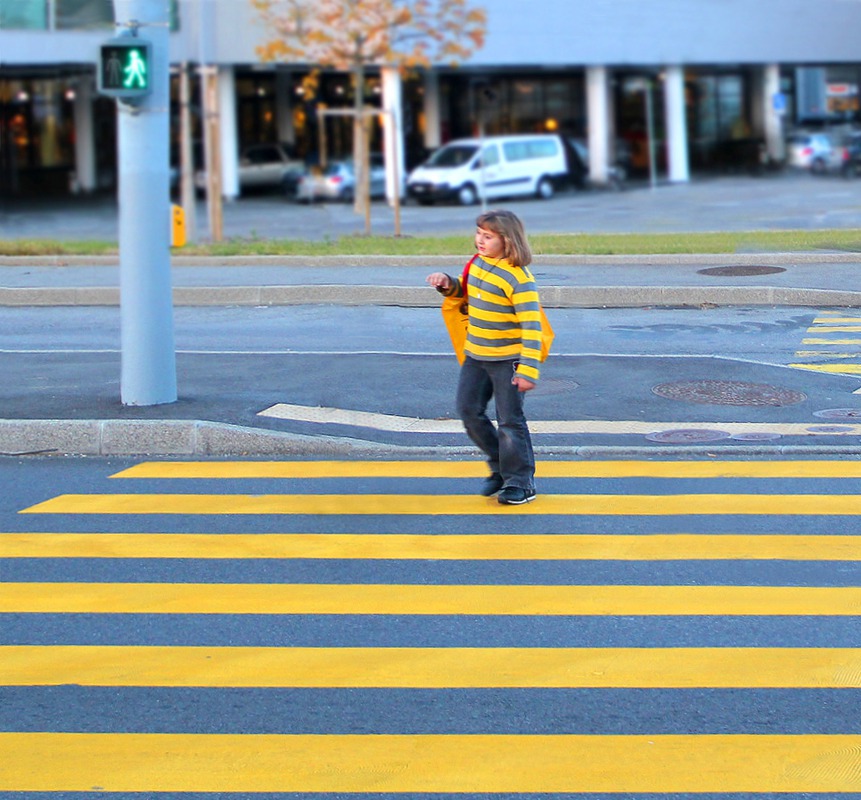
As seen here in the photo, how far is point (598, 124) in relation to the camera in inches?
1997

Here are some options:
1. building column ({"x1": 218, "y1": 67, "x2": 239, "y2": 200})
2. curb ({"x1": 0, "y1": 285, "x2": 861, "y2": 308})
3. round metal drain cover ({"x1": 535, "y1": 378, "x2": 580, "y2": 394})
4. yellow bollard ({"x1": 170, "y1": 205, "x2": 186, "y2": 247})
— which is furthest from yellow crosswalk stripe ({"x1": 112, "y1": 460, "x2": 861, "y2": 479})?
building column ({"x1": 218, "y1": 67, "x2": 239, "y2": 200})

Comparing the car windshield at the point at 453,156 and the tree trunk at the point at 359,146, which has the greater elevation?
the car windshield at the point at 453,156

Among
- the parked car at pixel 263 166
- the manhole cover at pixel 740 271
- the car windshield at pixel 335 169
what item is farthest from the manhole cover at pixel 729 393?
the parked car at pixel 263 166

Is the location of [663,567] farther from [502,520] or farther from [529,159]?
[529,159]

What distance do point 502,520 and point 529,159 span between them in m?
37.5

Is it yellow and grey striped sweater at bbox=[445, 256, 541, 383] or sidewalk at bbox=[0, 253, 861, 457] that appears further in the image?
sidewalk at bbox=[0, 253, 861, 457]

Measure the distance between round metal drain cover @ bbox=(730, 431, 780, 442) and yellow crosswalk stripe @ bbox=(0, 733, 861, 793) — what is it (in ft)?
16.7

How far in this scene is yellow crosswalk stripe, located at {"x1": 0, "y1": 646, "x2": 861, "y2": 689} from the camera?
17.6ft

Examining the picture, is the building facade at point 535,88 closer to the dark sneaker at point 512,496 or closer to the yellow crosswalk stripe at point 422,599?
the dark sneaker at point 512,496

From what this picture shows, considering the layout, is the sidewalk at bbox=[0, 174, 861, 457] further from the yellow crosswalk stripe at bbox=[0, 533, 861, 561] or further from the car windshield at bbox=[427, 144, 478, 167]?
the car windshield at bbox=[427, 144, 478, 167]

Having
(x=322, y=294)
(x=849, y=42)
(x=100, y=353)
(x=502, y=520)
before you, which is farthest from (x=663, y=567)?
(x=849, y=42)

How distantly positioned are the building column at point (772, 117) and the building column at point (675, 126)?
328 centimetres

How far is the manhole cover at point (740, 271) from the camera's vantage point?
18.2 metres

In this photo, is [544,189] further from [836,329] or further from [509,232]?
[509,232]
